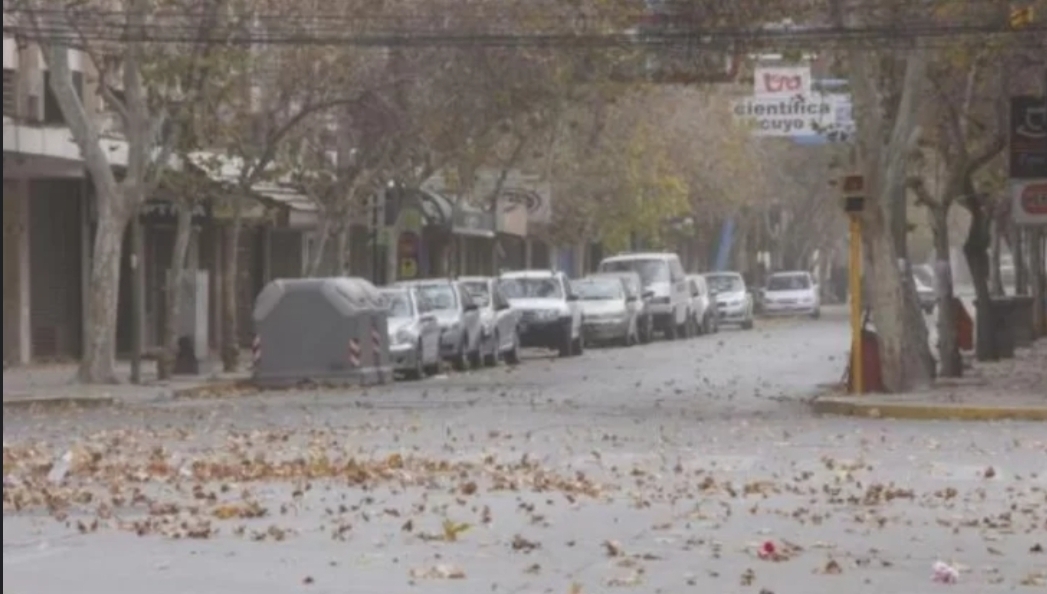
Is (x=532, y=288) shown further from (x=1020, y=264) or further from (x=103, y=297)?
(x=103, y=297)

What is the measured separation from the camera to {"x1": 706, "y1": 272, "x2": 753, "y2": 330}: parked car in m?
74.0

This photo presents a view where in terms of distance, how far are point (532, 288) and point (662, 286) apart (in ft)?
36.0

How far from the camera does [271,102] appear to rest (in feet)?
141

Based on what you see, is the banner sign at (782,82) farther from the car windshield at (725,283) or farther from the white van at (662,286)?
the car windshield at (725,283)

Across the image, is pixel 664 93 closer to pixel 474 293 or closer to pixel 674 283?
pixel 674 283

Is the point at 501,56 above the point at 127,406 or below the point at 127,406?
above

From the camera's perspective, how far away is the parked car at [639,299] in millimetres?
58469

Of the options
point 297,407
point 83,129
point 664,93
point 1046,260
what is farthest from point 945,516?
point 1046,260

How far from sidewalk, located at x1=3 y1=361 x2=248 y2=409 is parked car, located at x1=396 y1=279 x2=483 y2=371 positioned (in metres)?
3.62

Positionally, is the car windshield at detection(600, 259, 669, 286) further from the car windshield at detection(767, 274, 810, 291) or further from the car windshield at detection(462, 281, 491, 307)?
the car windshield at detection(767, 274, 810, 291)

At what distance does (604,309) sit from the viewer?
5703cm

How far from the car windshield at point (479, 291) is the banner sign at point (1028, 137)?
42.9 ft

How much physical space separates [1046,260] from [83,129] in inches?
1474

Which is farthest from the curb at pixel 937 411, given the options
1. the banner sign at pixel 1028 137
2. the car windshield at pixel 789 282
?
the car windshield at pixel 789 282
